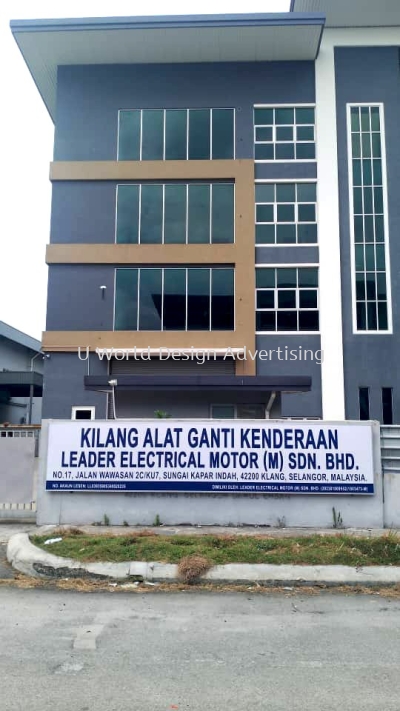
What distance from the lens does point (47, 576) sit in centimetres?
825

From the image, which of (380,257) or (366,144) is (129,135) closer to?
(366,144)

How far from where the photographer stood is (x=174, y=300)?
26328 millimetres

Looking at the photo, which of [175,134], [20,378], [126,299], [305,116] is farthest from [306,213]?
[20,378]

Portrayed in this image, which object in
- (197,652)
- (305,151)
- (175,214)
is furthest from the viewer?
(305,151)

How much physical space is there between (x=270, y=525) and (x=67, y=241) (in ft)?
63.4

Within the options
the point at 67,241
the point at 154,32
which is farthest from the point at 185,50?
the point at 67,241

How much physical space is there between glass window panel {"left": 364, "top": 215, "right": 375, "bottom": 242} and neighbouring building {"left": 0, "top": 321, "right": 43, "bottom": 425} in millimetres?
24803

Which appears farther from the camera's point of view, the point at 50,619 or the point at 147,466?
the point at 147,466

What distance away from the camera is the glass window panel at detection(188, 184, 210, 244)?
26766mm

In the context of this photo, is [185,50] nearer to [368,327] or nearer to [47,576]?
[368,327]

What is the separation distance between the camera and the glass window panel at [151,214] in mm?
26828

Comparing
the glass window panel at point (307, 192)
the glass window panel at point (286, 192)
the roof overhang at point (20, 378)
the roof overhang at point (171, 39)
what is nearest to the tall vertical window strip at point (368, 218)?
the glass window panel at point (307, 192)

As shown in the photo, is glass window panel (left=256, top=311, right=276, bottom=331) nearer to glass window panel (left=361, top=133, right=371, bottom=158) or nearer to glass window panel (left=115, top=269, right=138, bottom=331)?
glass window panel (left=115, top=269, right=138, bottom=331)

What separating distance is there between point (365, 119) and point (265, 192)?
546 centimetres
